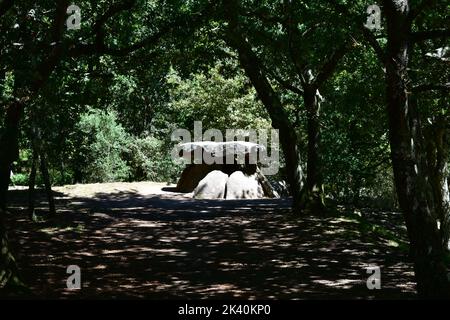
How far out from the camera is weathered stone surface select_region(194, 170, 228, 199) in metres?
21.1

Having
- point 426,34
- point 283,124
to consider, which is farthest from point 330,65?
point 426,34

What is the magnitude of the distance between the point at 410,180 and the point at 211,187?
1565cm

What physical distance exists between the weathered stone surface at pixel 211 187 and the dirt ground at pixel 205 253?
4.02m

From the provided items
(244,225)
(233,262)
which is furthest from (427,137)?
(233,262)

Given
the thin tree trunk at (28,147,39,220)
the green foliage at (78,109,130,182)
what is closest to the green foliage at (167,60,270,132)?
the green foliage at (78,109,130,182)

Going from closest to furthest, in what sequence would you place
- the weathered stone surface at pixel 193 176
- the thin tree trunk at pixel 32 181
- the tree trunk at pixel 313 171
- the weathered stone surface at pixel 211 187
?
the thin tree trunk at pixel 32 181 < the tree trunk at pixel 313 171 < the weathered stone surface at pixel 211 187 < the weathered stone surface at pixel 193 176

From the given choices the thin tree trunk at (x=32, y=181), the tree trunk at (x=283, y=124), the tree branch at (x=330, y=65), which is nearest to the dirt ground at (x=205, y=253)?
the thin tree trunk at (x=32, y=181)

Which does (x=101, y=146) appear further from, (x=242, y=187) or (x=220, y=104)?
(x=242, y=187)

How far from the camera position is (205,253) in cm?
1050

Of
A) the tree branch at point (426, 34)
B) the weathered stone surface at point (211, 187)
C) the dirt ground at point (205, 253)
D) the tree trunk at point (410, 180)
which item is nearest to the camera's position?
the tree trunk at point (410, 180)

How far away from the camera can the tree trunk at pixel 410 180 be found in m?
5.98

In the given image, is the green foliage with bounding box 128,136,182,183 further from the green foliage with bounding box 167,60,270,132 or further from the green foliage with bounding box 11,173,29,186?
the green foliage with bounding box 11,173,29,186

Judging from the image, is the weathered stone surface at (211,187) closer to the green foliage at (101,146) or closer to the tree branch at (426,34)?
the green foliage at (101,146)
